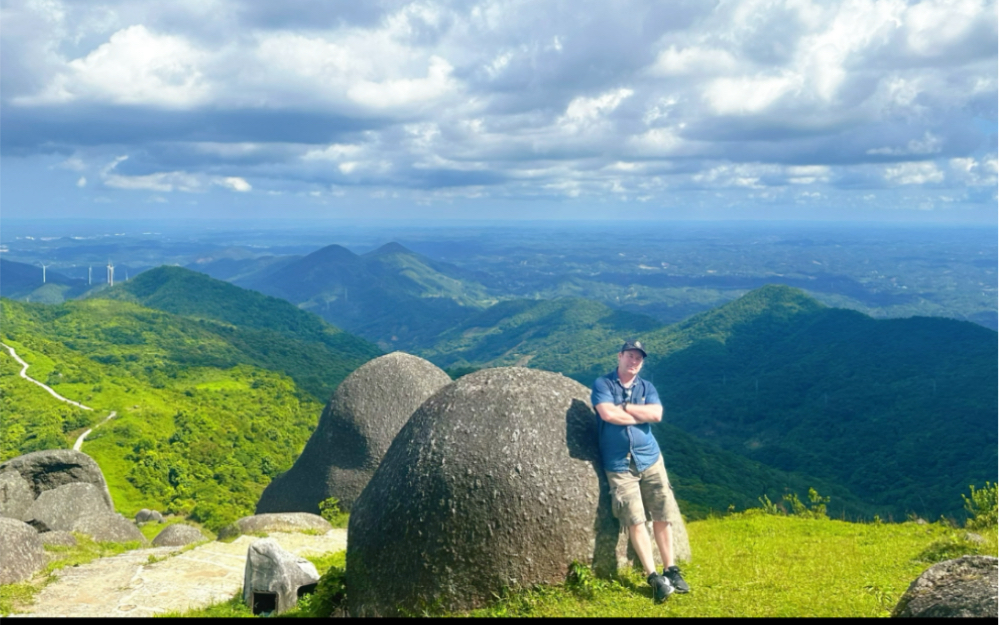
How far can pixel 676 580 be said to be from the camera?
1134 centimetres

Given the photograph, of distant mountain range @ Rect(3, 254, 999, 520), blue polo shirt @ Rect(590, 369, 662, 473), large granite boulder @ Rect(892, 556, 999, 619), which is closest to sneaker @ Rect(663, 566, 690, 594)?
blue polo shirt @ Rect(590, 369, 662, 473)

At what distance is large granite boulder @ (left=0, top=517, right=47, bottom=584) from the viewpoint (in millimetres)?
18031

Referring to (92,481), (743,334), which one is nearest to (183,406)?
(92,481)

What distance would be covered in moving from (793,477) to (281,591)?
274 feet

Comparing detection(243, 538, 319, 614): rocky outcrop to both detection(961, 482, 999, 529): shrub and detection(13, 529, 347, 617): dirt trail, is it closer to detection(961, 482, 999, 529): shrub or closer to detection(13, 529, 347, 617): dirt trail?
detection(13, 529, 347, 617): dirt trail

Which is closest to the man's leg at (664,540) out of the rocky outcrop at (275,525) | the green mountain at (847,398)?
the rocky outcrop at (275,525)

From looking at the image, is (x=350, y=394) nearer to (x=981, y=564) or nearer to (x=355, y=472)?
(x=355, y=472)

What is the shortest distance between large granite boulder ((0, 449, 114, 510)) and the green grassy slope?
7538 millimetres

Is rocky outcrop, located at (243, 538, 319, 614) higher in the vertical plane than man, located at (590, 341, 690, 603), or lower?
lower

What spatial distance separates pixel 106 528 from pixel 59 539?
16.2ft

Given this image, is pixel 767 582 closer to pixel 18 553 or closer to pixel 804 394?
pixel 18 553

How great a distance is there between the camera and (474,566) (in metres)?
11.6

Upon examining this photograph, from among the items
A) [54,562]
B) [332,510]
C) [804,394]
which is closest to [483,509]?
[54,562]

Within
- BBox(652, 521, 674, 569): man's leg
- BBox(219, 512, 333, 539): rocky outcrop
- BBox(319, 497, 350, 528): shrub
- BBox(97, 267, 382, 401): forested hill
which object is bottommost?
BBox(97, 267, 382, 401): forested hill
